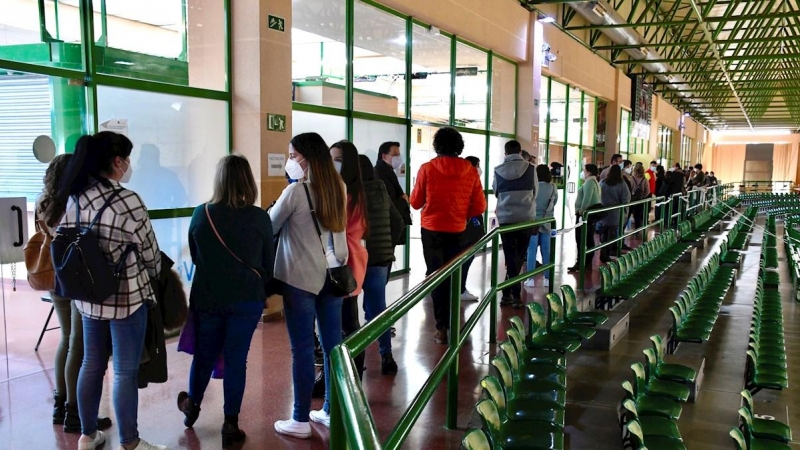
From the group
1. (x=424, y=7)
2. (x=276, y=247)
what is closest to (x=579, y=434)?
(x=276, y=247)

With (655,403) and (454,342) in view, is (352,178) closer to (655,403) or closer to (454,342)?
(454,342)

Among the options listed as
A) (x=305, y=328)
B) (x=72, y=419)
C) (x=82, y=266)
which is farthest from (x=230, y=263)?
(x=72, y=419)

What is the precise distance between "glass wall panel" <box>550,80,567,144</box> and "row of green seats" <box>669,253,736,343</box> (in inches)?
219

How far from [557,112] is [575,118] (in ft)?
4.50

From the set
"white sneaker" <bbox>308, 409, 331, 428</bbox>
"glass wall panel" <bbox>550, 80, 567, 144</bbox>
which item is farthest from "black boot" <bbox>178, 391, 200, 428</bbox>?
"glass wall panel" <bbox>550, 80, 567, 144</bbox>

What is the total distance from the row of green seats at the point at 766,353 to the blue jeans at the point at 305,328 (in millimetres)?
3313

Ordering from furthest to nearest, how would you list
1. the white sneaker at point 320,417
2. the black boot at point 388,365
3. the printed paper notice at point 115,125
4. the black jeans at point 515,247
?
the black jeans at point 515,247
the printed paper notice at point 115,125
the black boot at point 388,365
the white sneaker at point 320,417

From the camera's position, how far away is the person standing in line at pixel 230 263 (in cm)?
297

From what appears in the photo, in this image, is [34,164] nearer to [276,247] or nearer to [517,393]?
[276,247]

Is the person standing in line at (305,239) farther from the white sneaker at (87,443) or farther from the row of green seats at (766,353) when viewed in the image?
the row of green seats at (766,353)

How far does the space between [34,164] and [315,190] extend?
2.31 m

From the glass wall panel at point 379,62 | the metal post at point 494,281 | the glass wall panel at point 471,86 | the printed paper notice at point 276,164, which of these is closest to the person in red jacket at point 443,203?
the metal post at point 494,281

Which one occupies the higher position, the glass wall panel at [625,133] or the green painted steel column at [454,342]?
the glass wall panel at [625,133]

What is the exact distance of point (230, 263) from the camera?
2992 mm
